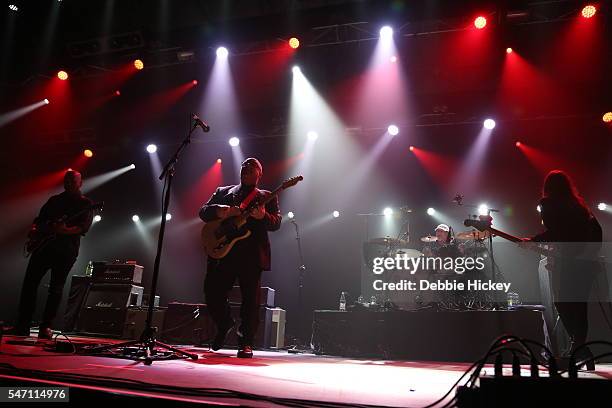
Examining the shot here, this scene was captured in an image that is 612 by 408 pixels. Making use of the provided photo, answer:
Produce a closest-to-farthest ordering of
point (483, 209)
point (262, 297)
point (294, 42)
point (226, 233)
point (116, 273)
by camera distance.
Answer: point (226, 233), point (262, 297), point (294, 42), point (116, 273), point (483, 209)

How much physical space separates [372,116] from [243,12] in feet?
9.95

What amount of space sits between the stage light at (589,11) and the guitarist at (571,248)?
3192 mm

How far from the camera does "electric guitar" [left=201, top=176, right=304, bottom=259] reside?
387cm

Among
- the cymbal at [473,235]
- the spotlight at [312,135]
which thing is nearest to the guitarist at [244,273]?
the cymbal at [473,235]

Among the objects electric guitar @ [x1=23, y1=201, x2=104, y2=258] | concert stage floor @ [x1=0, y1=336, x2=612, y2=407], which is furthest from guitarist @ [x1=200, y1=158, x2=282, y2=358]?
electric guitar @ [x1=23, y1=201, x2=104, y2=258]

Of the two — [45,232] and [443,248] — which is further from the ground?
[443,248]

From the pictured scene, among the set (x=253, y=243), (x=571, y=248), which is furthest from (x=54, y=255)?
(x=571, y=248)

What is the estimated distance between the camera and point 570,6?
5.95 m

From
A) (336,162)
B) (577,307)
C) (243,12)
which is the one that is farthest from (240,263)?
(336,162)

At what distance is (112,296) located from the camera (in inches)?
286

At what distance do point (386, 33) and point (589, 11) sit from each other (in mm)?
2772

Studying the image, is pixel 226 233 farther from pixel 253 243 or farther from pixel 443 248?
pixel 443 248

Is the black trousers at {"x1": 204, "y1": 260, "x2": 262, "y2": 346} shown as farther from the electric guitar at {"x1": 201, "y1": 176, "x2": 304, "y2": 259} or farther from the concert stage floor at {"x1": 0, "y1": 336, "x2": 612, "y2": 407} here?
the concert stage floor at {"x1": 0, "y1": 336, "x2": 612, "y2": 407}

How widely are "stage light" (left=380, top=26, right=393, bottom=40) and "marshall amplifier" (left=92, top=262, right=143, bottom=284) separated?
222 inches
